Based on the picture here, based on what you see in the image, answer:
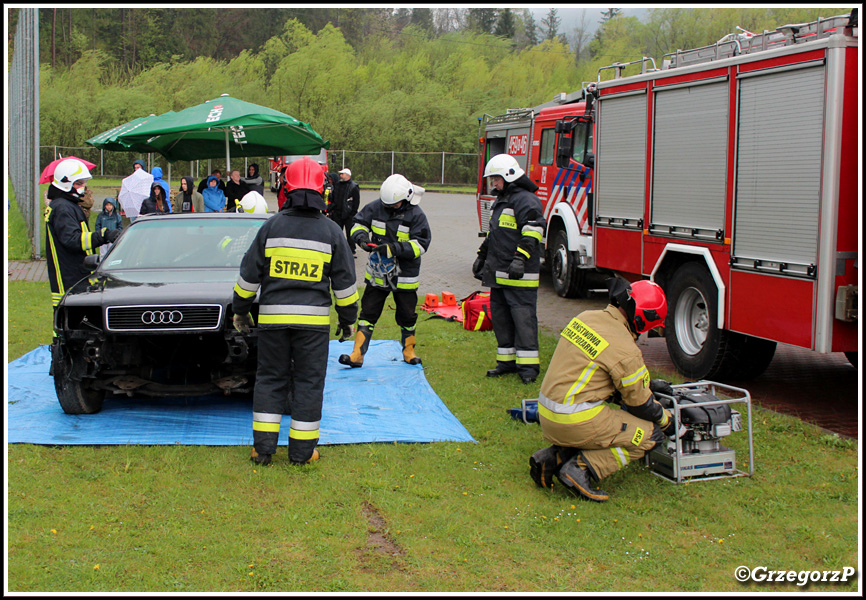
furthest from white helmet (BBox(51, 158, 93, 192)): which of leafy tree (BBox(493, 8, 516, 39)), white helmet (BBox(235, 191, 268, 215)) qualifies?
leafy tree (BBox(493, 8, 516, 39))

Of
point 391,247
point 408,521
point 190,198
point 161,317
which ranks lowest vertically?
point 408,521

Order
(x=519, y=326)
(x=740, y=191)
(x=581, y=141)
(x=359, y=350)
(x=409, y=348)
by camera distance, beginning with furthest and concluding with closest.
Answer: (x=581, y=141)
(x=409, y=348)
(x=359, y=350)
(x=519, y=326)
(x=740, y=191)

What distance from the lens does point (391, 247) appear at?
298 inches

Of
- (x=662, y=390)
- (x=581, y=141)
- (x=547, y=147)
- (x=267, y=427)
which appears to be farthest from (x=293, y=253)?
(x=547, y=147)

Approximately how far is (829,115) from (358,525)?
14.0 ft

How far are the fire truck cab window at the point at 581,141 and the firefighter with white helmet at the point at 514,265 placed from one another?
4.26m

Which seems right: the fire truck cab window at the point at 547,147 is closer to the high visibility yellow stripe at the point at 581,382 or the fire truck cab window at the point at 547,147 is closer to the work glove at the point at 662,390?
the work glove at the point at 662,390

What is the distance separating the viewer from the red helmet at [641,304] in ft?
15.2

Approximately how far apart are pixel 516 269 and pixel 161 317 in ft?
9.96

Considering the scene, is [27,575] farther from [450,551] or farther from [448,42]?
[448,42]

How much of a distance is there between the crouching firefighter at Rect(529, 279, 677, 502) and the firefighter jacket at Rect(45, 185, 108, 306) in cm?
469

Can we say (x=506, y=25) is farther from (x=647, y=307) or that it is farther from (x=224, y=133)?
(x=647, y=307)

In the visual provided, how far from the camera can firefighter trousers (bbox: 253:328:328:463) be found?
511 centimetres

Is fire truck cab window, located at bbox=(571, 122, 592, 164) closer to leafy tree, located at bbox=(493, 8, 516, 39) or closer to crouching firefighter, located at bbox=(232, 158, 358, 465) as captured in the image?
crouching firefighter, located at bbox=(232, 158, 358, 465)
